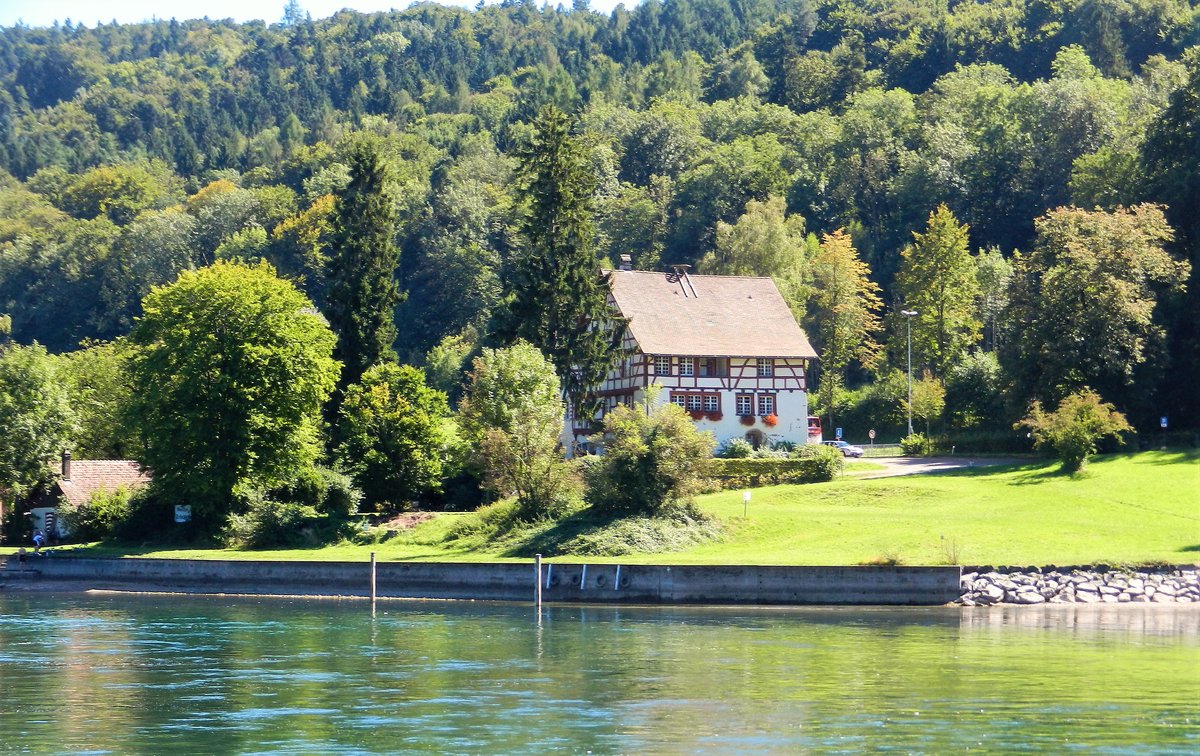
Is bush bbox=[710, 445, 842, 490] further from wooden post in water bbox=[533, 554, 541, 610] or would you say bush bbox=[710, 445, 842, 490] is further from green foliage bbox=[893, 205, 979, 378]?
green foliage bbox=[893, 205, 979, 378]

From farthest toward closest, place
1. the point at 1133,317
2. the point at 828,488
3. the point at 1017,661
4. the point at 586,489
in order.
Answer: the point at 1133,317
the point at 828,488
the point at 586,489
the point at 1017,661

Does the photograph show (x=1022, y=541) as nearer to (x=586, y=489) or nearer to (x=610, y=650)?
(x=586, y=489)

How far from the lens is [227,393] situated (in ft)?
243

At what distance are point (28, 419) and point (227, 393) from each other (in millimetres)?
14408

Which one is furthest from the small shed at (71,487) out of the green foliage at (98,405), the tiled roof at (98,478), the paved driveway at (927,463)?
the paved driveway at (927,463)

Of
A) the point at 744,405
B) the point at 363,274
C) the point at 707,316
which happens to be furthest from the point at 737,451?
the point at 363,274

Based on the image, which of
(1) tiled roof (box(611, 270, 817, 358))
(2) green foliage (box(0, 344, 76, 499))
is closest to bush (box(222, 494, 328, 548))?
(2) green foliage (box(0, 344, 76, 499))

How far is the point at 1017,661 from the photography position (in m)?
42.2

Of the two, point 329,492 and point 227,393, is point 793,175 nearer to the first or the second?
point 329,492

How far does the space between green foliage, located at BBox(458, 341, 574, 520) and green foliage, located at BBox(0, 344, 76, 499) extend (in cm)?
2307

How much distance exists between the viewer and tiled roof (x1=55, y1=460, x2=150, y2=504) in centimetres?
8075

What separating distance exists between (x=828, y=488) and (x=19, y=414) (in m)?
40.2

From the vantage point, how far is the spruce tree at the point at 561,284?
85.5 m

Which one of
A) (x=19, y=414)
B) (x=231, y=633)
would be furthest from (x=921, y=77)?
(x=231, y=633)
